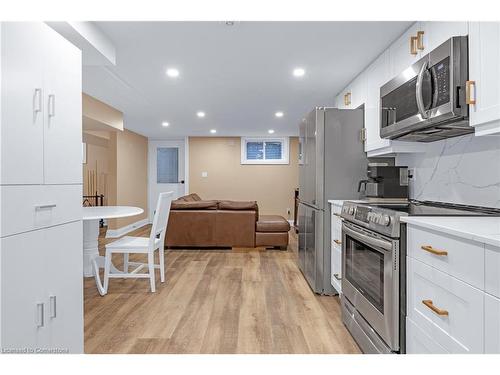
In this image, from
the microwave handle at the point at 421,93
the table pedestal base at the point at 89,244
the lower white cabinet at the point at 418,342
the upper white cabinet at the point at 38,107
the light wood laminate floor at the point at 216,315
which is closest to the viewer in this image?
the upper white cabinet at the point at 38,107

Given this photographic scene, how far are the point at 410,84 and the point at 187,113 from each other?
13.1 feet

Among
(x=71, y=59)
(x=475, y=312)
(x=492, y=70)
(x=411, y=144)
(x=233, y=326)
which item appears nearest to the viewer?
(x=475, y=312)

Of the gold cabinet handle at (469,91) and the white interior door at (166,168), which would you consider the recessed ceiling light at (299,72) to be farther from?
the white interior door at (166,168)

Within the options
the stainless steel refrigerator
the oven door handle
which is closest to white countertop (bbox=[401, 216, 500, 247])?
the oven door handle

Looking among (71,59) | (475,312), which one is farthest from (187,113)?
(475,312)

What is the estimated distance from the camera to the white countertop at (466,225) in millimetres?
1099

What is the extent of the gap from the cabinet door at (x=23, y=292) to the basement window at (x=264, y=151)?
22.7 feet

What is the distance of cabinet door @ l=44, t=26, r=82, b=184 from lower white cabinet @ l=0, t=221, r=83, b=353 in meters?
0.30

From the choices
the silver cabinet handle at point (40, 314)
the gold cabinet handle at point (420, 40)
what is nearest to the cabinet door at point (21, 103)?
the silver cabinet handle at point (40, 314)

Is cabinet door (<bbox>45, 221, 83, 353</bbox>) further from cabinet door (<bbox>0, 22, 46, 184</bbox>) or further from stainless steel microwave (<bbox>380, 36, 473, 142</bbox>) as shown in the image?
stainless steel microwave (<bbox>380, 36, 473, 142</bbox>)

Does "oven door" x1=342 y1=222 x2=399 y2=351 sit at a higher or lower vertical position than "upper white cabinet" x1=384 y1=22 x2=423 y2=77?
lower

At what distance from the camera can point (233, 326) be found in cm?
237

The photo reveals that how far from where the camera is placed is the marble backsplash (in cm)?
186
